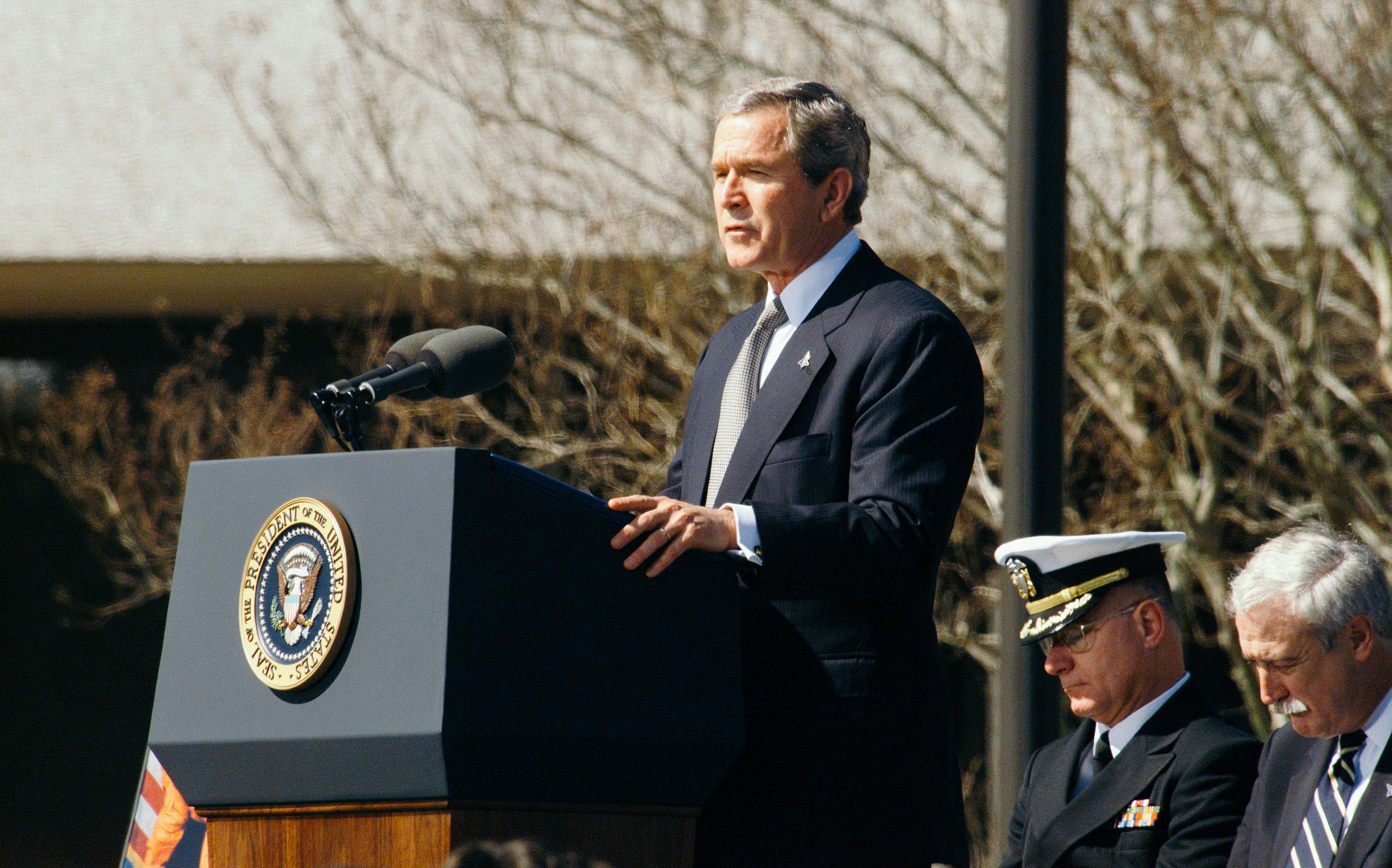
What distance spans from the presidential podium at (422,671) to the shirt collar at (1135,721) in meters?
1.39

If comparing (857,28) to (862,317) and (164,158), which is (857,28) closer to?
(164,158)

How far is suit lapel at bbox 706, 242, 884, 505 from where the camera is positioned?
269 centimetres

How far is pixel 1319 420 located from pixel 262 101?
5.76 m

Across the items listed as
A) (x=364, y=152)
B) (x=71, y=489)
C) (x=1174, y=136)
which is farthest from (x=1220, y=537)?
(x=71, y=489)

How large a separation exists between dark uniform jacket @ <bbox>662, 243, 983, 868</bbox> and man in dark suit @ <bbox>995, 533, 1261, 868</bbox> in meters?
0.83

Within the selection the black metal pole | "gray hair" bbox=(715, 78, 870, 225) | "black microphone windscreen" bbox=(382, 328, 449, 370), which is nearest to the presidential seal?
"black microphone windscreen" bbox=(382, 328, 449, 370)

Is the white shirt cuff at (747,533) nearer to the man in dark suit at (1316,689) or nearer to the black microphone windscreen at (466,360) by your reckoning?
the black microphone windscreen at (466,360)

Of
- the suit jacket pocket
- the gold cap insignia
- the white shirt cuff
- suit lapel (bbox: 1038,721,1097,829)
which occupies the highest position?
the suit jacket pocket

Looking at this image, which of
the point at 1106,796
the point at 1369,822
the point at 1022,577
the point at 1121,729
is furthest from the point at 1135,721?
the point at 1369,822

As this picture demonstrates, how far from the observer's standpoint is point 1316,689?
3.15 meters

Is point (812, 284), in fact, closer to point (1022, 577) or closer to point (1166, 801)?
point (1022, 577)

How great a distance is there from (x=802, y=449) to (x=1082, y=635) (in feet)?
3.87

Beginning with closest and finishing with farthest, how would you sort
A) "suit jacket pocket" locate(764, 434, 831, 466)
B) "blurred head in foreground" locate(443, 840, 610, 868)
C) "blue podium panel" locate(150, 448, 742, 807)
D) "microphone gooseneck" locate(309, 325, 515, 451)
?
"blurred head in foreground" locate(443, 840, 610, 868), "blue podium panel" locate(150, 448, 742, 807), "microphone gooseneck" locate(309, 325, 515, 451), "suit jacket pocket" locate(764, 434, 831, 466)

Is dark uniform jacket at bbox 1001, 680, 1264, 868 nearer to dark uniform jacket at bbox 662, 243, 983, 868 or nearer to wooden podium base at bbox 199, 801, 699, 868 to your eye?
dark uniform jacket at bbox 662, 243, 983, 868
